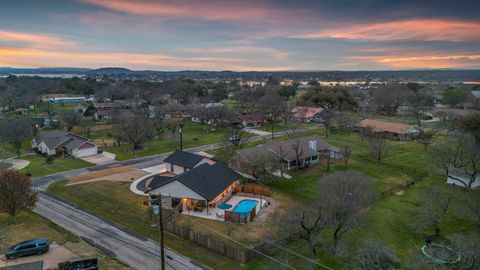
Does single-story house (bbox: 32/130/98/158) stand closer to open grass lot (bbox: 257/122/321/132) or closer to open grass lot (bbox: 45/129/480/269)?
open grass lot (bbox: 45/129/480/269)

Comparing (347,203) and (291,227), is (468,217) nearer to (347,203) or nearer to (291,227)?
(347,203)

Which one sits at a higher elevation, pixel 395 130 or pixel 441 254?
pixel 395 130

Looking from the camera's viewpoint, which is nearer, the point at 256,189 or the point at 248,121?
the point at 256,189

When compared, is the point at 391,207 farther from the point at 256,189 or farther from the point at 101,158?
the point at 101,158

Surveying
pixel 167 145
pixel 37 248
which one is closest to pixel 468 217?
pixel 37 248

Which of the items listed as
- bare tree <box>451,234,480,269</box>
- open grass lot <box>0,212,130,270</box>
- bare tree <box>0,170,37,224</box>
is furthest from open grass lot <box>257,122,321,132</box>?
bare tree <box>451,234,480,269</box>

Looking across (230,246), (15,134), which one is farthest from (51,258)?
(15,134)
